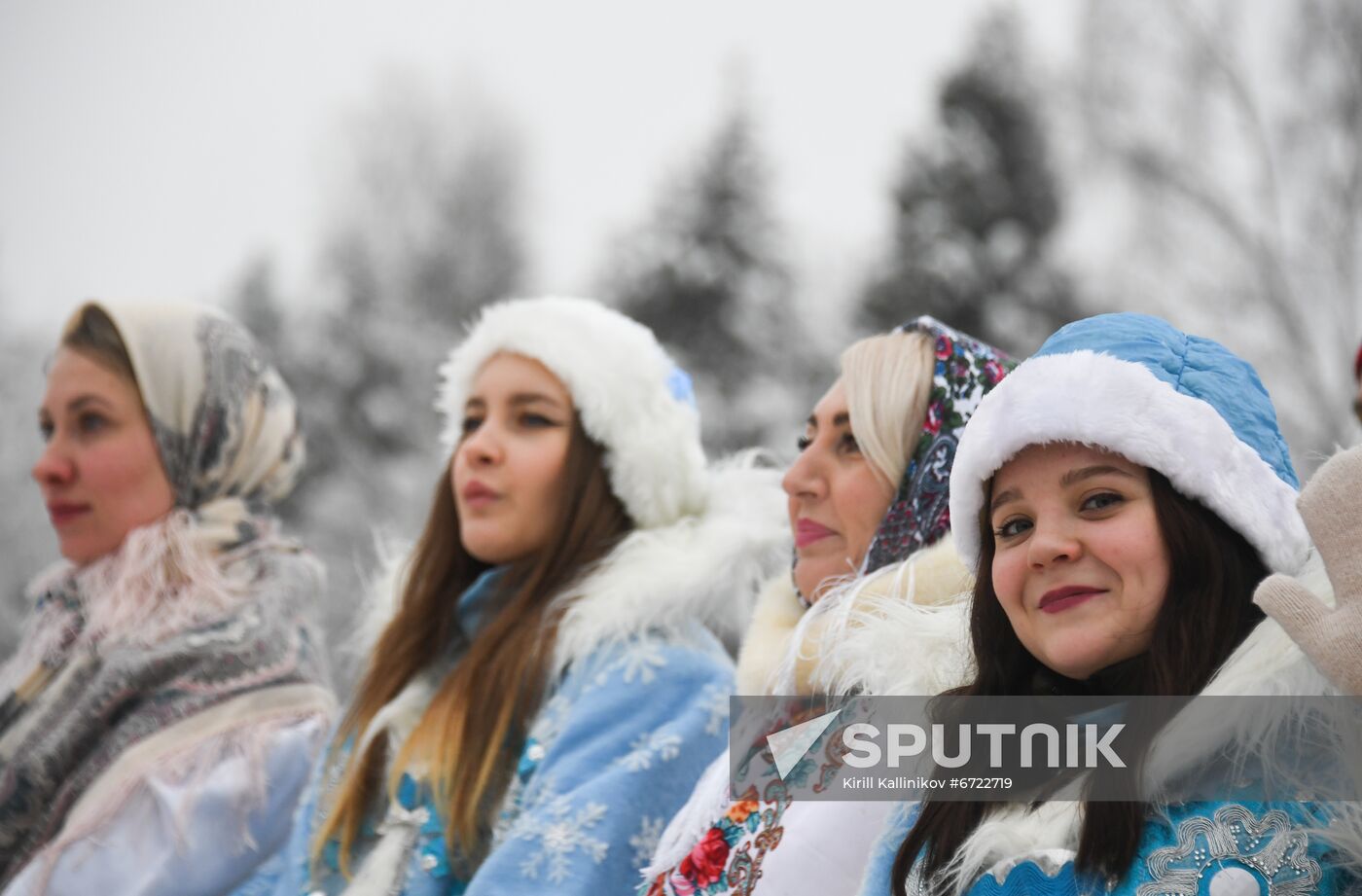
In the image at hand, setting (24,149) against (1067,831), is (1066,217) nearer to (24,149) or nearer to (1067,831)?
(24,149)

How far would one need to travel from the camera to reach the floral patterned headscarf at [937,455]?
2678mm

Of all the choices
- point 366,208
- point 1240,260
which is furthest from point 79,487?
point 366,208

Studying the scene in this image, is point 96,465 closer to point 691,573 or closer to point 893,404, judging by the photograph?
point 691,573

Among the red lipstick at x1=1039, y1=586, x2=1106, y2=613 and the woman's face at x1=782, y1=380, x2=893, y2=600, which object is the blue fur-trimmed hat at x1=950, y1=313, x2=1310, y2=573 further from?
the woman's face at x1=782, y1=380, x2=893, y2=600

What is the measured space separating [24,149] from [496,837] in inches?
611

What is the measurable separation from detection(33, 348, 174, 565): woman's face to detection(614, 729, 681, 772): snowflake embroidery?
6.04ft

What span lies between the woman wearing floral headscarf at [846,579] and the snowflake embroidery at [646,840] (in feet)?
0.66

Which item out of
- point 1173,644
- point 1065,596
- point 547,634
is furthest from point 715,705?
point 1173,644

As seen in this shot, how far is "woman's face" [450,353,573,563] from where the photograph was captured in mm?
3510

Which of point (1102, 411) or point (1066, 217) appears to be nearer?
point (1102, 411)

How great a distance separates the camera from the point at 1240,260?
36.9 ft

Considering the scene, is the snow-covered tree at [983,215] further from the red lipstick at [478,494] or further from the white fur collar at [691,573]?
the red lipstick at [478,494]

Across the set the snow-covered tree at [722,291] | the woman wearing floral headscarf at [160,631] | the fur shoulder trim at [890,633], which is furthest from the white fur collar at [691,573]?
the snow-covered tree at [722,291]

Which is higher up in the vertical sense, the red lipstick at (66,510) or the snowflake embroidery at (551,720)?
the red lipstick at (66,510)
